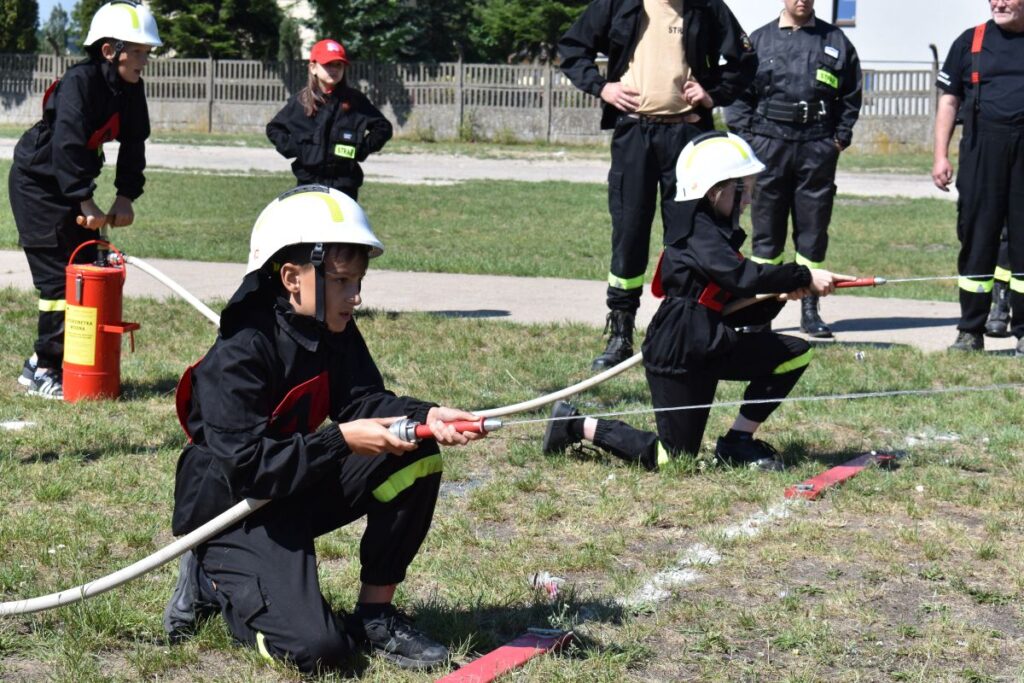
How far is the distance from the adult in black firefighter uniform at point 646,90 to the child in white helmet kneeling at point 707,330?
6.86 feet

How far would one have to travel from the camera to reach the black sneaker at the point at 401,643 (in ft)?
13.7

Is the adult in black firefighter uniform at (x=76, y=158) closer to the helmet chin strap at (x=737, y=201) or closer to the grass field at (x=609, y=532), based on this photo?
the grass field at (x=609, y=532)

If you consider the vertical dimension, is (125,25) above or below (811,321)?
above

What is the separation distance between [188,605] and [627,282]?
4.91 metres

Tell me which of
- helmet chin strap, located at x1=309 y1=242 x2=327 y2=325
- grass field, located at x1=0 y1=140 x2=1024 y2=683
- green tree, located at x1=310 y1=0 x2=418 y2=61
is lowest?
grass field, located at x1=0 y1=140 x2=1024 y2=683

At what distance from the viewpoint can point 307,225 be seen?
4.07 m

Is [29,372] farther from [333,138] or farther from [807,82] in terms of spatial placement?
[807,82]

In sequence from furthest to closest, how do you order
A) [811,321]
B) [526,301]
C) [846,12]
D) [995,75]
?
[846,12] < [526,301] < [811,321] < [995,75]

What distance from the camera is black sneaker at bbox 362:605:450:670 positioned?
13.7 feet

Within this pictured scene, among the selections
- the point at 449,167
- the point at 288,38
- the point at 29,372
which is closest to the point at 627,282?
the point at 29,372

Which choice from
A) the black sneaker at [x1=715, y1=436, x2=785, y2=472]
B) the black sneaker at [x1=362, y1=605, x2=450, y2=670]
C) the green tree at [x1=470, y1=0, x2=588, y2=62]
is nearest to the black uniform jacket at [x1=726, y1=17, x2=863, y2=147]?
the black sneaker at [x1=715, y1=436, x2=785, y2=472]

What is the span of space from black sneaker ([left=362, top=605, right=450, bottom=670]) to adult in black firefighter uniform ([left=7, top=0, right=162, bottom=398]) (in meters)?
4.08

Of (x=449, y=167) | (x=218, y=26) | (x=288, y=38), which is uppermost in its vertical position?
(x=218, y=26)

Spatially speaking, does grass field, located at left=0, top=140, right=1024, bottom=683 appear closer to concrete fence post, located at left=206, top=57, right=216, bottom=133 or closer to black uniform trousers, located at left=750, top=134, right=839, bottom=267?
black uniform trousers, located at left=750, top=134, right=839, bottom=267
